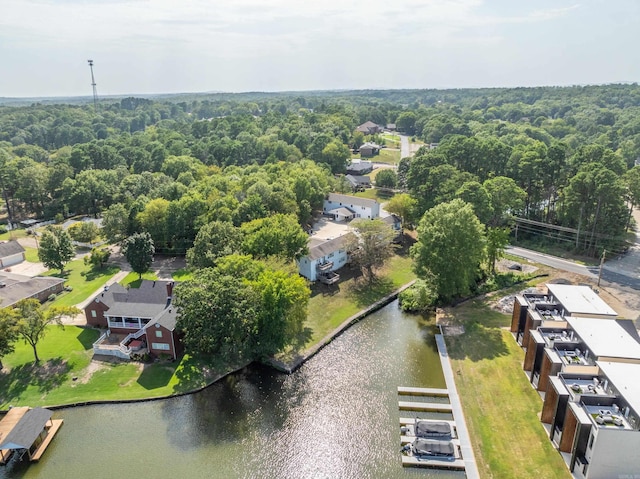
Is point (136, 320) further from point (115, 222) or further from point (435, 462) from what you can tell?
point (435, 462)

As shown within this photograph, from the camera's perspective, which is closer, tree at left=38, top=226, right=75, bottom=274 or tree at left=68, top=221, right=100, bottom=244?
tree at left=38, top=226, right=75, bottom=274

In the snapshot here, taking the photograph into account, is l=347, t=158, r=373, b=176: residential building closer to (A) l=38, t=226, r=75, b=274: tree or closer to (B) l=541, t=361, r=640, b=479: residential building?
(A) l=38, t=226, r=75, b=274: tree

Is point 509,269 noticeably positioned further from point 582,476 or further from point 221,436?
point 221,436

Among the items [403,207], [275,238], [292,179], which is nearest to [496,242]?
[403,207]

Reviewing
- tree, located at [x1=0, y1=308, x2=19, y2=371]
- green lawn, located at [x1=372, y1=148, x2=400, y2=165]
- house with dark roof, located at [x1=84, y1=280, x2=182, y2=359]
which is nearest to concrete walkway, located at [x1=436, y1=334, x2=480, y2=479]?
house with dark roof, located at [x1=84, y1=280, x2=182, y2=359]

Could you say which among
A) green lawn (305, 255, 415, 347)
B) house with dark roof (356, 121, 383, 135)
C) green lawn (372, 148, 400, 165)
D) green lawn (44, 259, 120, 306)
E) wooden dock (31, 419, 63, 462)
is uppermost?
house with dark roof (356, 121, 383, 135)

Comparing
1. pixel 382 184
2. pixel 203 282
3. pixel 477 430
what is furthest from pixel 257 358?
pixel 382 184

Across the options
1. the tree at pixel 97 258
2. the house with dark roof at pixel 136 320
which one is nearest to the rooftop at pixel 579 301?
the house with dark roof at pixel 136 320
